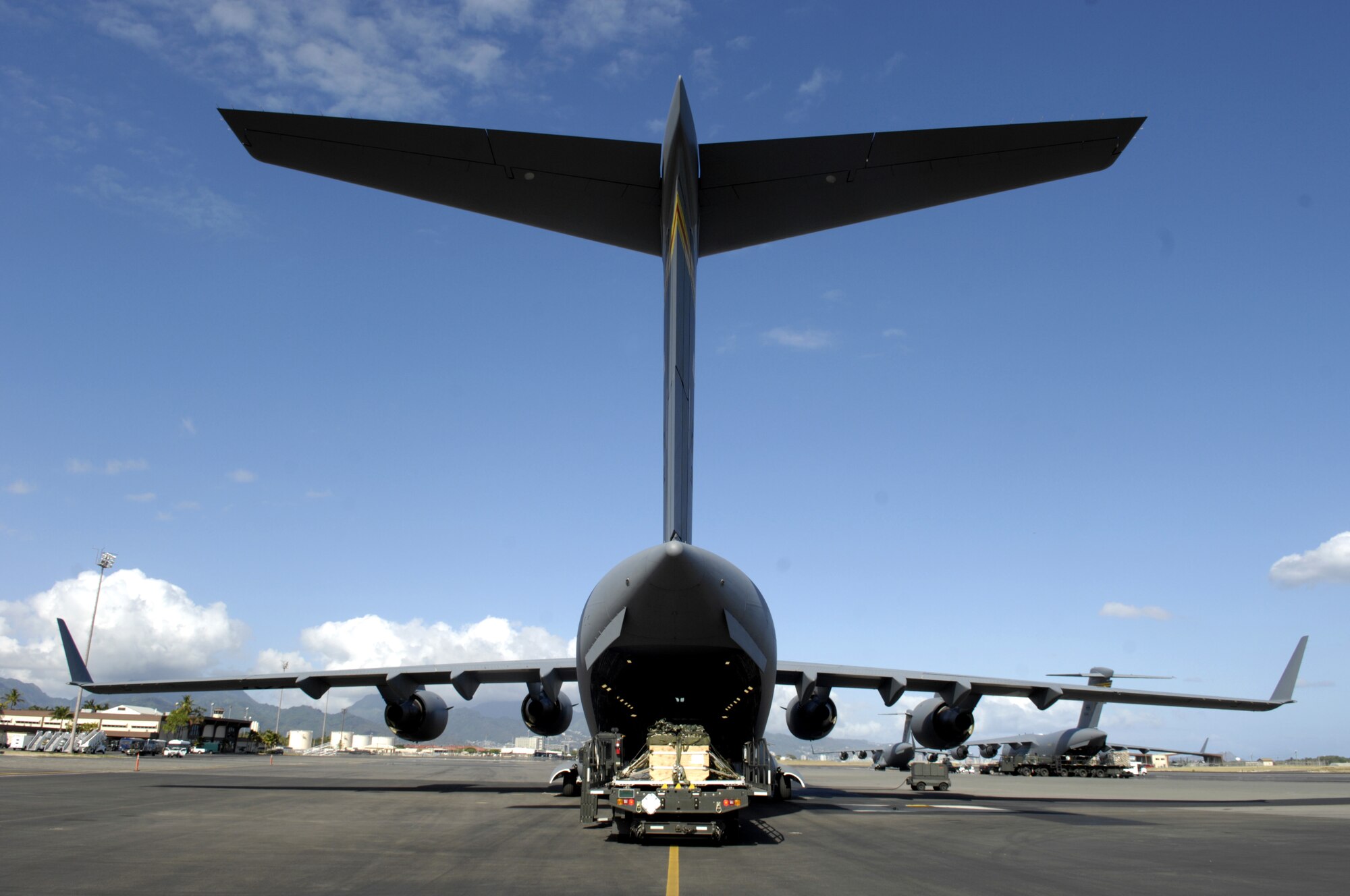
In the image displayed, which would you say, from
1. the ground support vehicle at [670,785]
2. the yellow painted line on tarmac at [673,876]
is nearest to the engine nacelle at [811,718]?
the ground support vehicle at [670,785]

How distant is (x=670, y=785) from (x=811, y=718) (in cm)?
980

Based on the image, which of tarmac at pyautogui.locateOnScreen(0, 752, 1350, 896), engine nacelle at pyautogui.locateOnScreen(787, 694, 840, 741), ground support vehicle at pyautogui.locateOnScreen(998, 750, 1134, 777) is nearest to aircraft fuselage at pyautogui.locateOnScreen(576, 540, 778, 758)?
tarmac at pyautogui.locateOnScreen(0, 752, 1350, 896)

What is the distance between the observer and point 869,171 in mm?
9219

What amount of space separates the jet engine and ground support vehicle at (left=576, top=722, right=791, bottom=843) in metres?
7.59

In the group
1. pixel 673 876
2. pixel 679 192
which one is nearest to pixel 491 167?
pixel 679 192

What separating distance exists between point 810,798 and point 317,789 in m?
12.5

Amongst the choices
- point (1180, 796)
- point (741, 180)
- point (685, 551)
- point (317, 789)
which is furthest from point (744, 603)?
point (1180, 796)

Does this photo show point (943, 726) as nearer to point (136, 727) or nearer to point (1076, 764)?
point (1076, 764)

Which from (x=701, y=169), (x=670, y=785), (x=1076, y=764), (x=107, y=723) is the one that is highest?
(x=701, y=169)

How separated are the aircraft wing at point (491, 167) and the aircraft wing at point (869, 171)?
0.79 m

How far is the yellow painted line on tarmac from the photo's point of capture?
7507 mm

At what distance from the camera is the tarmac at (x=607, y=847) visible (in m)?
7.99

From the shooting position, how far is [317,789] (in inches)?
920

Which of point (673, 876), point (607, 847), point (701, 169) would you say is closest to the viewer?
point (673, 876)
